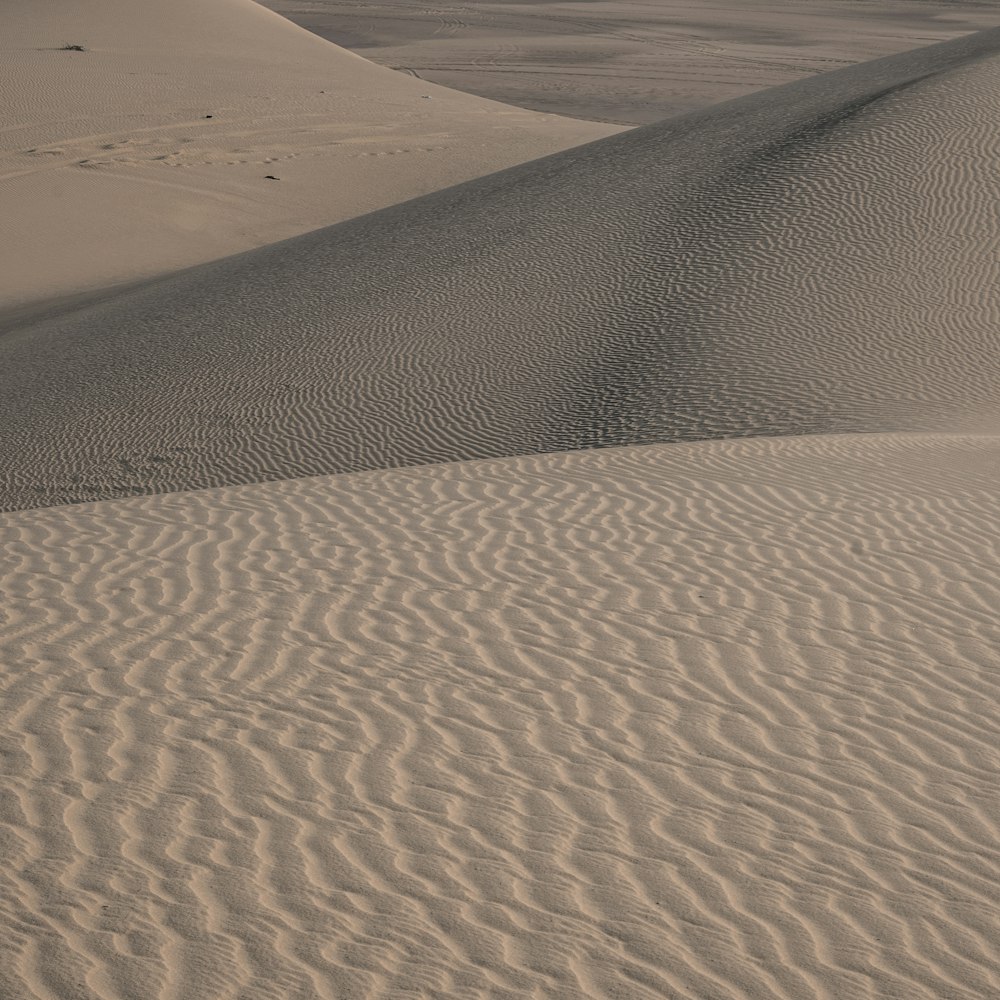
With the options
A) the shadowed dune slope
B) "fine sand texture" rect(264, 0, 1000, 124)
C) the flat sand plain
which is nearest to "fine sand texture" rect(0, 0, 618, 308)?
the shadowed dune slope

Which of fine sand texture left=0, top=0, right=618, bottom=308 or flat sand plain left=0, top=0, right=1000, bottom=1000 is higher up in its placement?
fine sand texture left=0, top=0, right=618, bottom=308

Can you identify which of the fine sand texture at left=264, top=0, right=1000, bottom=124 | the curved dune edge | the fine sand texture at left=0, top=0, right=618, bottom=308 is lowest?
the curved dune edge

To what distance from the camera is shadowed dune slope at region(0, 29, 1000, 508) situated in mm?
13344

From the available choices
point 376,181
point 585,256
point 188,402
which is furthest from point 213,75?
point 188,402

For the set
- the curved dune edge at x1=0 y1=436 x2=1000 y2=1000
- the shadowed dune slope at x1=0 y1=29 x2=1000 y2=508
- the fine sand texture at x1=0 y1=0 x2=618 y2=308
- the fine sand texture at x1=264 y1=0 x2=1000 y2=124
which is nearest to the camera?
the curved dune edge at x1=0 y1=436 x2=1000 y2=1000

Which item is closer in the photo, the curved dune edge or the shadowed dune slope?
the curved dune edge

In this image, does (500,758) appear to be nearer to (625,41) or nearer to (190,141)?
(190,141)

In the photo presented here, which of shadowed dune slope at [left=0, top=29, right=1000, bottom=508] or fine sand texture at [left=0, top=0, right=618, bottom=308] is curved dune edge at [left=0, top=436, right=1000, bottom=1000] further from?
fine sand texture at [left=0, top=0, right=618, bottom=308]

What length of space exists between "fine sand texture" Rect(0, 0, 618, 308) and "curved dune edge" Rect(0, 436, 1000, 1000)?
15808 millimetres

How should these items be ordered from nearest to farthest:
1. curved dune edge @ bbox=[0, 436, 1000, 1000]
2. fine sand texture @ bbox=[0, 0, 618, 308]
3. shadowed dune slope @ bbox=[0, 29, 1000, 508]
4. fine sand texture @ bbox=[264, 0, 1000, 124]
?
curved dune edge @ bbox=[0, 436, 1000, 1000]
shadowed dune slope @ bbox=[0, 29, 1000, 508]
fine sand texture @ bbox=[0, 0, 618, 308]
fine sand texture @ bbox=[264, 0, 1000, 124]

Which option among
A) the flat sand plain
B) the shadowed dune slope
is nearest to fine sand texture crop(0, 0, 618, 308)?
the shadowed dune slope

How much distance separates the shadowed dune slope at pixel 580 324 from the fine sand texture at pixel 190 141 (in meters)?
3.55

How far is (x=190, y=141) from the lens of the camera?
28.2 metres

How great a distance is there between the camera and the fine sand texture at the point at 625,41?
42438mm
